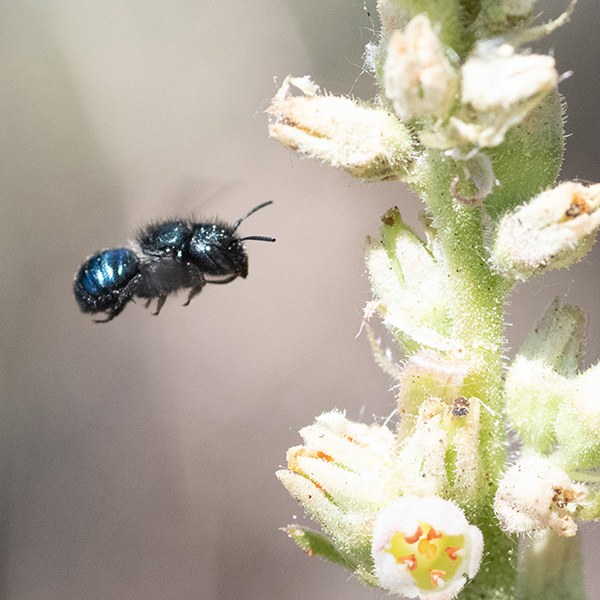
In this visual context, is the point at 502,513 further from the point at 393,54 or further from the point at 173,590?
the point at 173,590

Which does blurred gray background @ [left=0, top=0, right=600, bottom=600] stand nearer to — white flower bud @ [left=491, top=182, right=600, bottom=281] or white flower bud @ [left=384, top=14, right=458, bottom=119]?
white flower bud @ [left=491, top=182, right=600, bottom=281]

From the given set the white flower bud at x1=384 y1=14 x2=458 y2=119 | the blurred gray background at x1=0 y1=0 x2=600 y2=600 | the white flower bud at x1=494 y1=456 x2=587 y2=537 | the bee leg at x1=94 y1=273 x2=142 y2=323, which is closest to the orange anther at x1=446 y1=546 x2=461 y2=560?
the white flower bud at x1=494 y1=456 x2=587 y2=537

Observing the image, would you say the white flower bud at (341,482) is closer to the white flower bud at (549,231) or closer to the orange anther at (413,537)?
the orange anther at (413,537)

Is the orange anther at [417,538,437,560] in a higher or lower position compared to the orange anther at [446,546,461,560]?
higher

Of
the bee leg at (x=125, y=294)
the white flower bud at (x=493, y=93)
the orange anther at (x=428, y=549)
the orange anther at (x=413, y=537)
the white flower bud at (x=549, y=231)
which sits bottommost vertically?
the orange anther at (x=428, y=549)

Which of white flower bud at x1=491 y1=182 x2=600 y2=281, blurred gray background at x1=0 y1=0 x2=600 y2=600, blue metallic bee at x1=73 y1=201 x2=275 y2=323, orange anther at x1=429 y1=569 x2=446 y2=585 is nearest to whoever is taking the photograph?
white flower bud at x1=491 y1=182 x2=600 y2=281

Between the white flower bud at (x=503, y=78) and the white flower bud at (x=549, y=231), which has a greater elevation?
the white flower bud at (x=503, y=78)

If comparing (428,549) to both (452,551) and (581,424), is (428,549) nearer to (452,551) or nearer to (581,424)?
(452,551)

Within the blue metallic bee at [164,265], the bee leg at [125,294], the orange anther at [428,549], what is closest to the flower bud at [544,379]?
the orange anther at [428,549]
